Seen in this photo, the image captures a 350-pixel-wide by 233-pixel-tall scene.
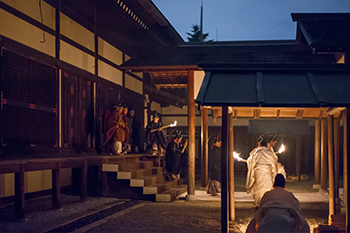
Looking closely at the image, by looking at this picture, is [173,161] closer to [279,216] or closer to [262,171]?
[262,171]

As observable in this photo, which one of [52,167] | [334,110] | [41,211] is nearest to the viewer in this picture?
[334,110]


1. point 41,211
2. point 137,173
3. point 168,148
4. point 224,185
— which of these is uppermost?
point 168,148

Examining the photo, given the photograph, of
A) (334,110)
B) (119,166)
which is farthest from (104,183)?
(334,110)

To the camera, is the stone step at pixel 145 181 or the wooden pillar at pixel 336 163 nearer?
the wooden pillar at pixel 336 163

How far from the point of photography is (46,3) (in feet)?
36.4

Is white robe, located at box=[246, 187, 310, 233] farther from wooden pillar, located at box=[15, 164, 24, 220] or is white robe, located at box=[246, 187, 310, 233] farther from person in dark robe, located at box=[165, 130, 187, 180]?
person in dark robe, located at box=[165, 130, 187, 180]

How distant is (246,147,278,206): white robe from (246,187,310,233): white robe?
5318mm

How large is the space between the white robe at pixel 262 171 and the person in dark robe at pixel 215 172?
8.50ft

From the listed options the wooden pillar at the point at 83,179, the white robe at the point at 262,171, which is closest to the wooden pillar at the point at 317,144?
the white robe at the point at 262,171

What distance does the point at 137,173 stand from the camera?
1291 cm

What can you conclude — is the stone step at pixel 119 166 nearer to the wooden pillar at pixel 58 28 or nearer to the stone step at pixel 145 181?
the stone step at pixel 145 181

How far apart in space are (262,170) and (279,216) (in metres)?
5.97

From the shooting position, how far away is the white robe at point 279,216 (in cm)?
518

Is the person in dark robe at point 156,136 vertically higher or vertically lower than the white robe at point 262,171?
higher
